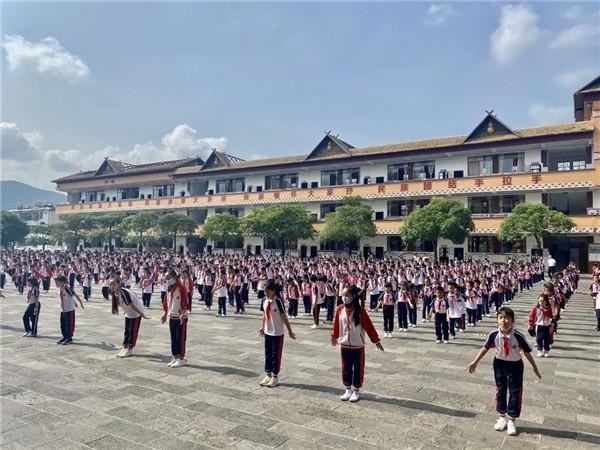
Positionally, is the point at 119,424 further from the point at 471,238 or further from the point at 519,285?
the point at 471,238

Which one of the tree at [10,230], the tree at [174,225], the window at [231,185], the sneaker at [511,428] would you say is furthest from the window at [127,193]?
the sneaker at [511,428]

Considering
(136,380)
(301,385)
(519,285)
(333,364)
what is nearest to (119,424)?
(136,380)

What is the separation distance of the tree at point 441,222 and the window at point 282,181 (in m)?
18.2

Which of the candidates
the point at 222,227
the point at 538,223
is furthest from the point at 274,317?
the point at 222,227

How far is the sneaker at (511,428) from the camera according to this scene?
526 cm

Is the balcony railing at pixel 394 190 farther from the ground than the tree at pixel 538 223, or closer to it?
farther from the ground

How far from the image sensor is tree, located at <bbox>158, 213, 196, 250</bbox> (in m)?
47.0

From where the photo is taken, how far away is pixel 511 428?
17.4ft

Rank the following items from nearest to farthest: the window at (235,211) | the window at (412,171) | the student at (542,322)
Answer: the student at (542,322), the window at (412,171), the window at (235,211)

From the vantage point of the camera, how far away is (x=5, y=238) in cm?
5772

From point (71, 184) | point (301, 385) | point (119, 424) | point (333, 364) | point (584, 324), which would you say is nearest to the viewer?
point (119, 424)

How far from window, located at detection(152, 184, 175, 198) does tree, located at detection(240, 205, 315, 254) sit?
2201 cm

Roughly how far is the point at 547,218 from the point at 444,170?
11.7 metres

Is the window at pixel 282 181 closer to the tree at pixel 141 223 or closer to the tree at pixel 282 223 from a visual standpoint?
the tree at pixel 282 223
